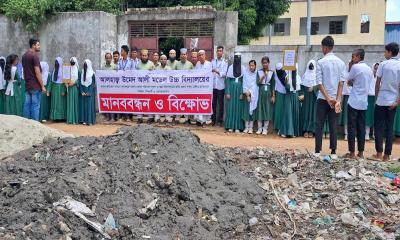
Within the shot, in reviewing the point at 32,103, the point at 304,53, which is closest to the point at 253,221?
the point at 32,103

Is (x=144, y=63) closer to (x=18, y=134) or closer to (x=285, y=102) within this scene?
(x=285, y=102)

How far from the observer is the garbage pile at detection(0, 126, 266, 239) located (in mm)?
4391

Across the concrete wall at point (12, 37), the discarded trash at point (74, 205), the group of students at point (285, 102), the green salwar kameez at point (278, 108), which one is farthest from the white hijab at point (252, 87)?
the concrete wall at point (12, 37)

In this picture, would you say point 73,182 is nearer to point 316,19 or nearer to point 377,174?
point 377,174

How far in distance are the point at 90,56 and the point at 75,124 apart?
2046 mm

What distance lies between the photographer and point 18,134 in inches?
284

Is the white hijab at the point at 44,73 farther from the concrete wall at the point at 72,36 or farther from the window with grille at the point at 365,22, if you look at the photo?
the window with grille at the point at 365,22

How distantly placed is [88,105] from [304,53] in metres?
5.12

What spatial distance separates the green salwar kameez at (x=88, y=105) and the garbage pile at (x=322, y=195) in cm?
531

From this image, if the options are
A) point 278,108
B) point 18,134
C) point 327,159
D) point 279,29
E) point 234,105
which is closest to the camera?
point 327,159

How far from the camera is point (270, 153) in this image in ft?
23.9

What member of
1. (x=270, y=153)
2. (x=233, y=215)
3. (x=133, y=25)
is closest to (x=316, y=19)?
(x=133, y=25)

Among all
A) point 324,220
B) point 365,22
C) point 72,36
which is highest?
point 365,22

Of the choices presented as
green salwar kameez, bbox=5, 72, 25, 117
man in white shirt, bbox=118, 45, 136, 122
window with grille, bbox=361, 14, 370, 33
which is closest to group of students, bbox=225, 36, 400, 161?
man in white shirt, bbox=118, 45, 136, 122
